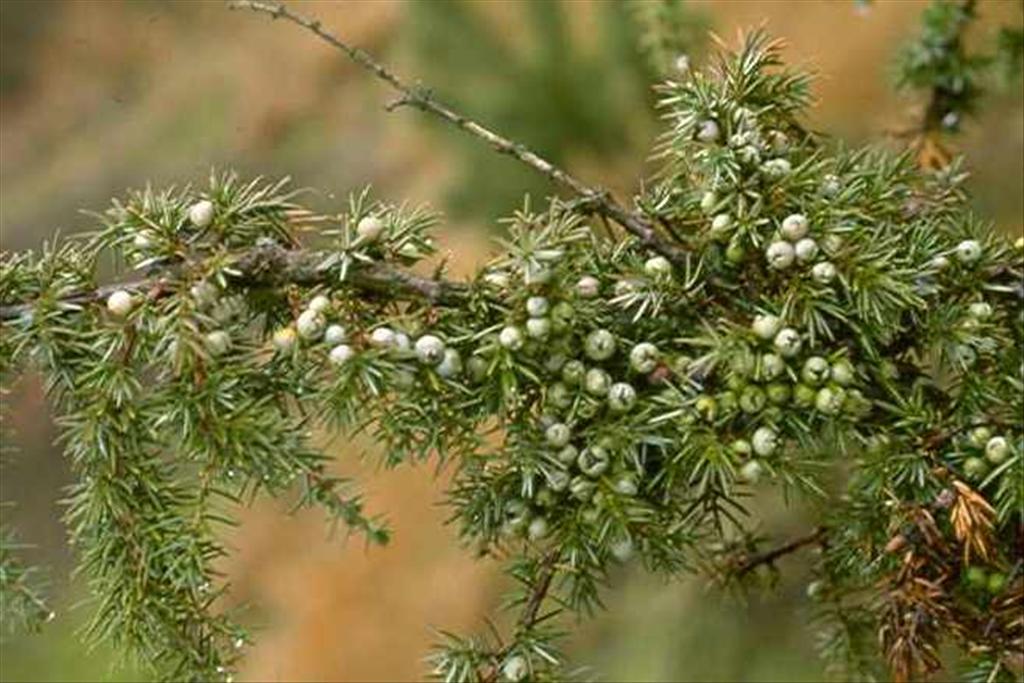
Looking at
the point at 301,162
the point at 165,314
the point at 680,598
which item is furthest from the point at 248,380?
the point at 301,162

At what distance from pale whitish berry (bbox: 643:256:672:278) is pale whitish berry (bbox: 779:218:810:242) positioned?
0.04 meters

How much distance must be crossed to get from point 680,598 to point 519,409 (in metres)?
0.95

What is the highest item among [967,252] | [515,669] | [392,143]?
[392,143]

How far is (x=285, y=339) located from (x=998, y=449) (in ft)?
0.79

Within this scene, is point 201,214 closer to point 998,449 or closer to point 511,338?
point 511,338

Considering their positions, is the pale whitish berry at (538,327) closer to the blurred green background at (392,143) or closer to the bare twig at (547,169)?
the bare twig at (547,169)

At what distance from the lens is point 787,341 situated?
0.51 metres

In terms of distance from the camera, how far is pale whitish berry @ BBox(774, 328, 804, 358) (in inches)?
19.9

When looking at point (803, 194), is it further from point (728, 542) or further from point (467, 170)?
point (467, 170)

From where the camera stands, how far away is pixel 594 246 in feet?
1.74

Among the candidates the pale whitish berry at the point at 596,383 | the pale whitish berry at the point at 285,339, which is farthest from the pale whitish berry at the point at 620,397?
the pale whitish berry at the point at 285,339

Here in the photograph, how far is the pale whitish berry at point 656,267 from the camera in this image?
525 mm

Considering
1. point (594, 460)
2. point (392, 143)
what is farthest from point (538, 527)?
point (392, 143)

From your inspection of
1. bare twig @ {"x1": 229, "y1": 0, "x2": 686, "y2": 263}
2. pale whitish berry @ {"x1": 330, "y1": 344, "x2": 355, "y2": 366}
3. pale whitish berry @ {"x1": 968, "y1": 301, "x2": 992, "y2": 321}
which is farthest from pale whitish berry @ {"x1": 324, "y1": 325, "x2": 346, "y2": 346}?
pale whitish berry @ {"x1": 968, "y1": 301, "x2": 992, "y2": 321}
